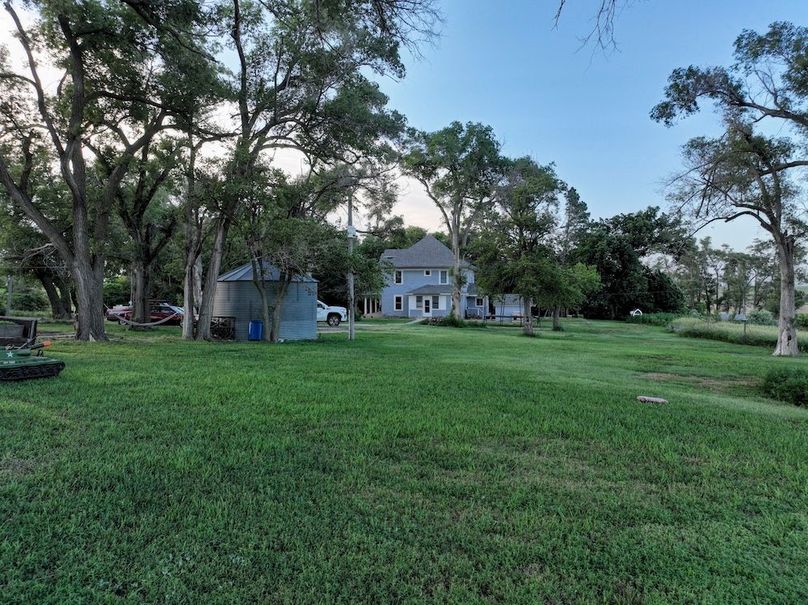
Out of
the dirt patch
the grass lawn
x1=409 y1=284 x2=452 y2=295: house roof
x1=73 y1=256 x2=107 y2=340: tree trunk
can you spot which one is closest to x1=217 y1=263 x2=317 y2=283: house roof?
x1=73 y1=256 x2=107 y2=340: tree trunk

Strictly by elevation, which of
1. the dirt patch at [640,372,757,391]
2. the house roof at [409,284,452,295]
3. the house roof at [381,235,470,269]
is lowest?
the dirt patch at [640,372,757,391]

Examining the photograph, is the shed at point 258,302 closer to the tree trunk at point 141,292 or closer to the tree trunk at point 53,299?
the tree trunk at point 141,292

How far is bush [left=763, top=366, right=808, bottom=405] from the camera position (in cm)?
739

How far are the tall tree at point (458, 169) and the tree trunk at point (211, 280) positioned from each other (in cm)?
1703

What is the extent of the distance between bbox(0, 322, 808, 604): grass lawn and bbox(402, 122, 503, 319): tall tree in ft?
85.5

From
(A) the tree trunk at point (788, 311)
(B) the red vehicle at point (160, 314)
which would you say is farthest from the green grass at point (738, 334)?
(B) the red vehicle at point (160, 314)

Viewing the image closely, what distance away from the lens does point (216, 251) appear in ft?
49.1

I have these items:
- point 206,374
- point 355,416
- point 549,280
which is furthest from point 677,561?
point 549,280

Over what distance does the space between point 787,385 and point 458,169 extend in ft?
83.9

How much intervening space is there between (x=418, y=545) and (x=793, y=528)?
90.6 inches

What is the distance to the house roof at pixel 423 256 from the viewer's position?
4097 centimetres

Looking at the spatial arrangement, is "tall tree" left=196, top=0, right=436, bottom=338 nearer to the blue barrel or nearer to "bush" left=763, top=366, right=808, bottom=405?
the blue barrel

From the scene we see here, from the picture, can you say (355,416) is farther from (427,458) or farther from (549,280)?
(549,280)

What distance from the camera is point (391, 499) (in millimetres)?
3049
